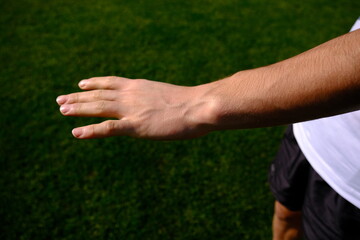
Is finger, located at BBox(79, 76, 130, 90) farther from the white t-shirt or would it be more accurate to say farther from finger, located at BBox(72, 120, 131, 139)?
the white t-shirt

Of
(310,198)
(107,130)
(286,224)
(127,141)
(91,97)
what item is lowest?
(286,224)

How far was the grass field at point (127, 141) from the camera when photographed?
8.26ft

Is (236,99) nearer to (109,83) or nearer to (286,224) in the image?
(109,83)

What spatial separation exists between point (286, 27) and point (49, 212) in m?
4.35

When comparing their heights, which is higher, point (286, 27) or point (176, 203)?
point (286, 27)

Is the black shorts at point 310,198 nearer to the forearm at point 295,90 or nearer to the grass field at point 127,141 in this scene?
the forearm at point 295,90

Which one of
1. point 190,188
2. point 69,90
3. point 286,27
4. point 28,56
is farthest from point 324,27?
point 28,56

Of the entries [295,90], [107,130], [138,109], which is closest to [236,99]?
[295,90]

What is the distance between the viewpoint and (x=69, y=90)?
3.50 metres

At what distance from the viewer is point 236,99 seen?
3.34 feet

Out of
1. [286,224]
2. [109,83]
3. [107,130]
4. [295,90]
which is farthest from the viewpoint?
[286,224]

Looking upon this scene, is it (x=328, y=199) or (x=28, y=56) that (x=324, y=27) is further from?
(x=28, y=56)

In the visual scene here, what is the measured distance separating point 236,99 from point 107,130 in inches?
20.0

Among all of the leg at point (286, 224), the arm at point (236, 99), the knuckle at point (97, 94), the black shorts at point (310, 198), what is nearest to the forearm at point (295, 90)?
the arm at point (236, 99)
